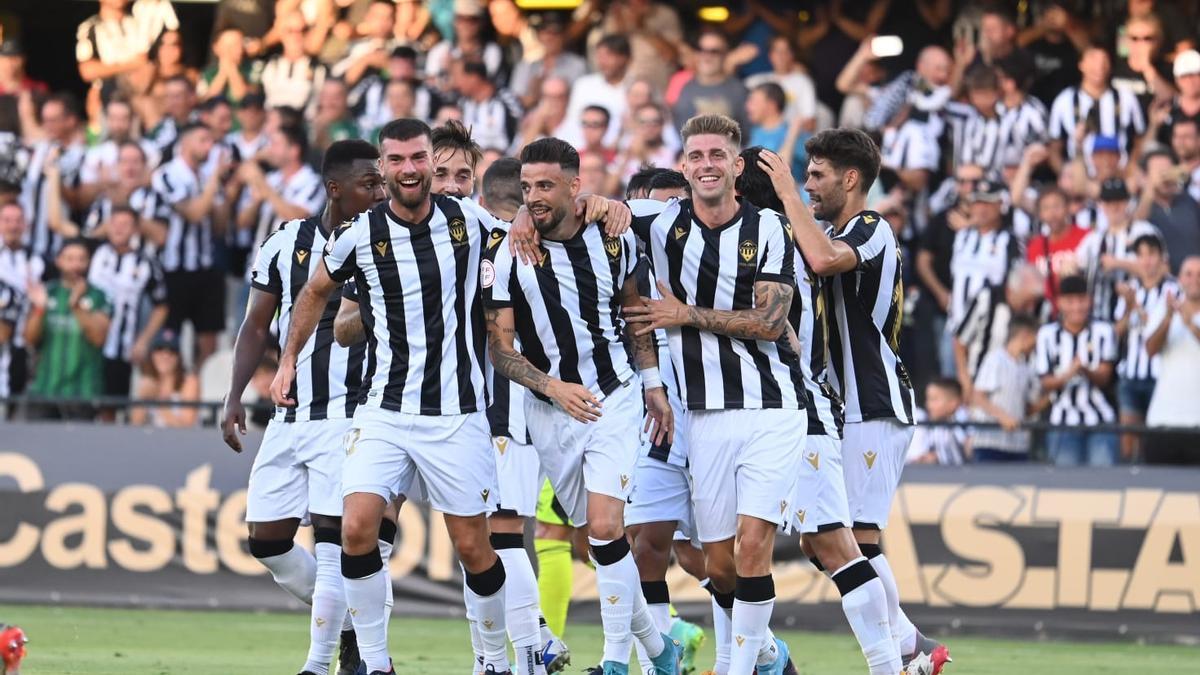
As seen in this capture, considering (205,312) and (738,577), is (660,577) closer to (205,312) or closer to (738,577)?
(738,577)

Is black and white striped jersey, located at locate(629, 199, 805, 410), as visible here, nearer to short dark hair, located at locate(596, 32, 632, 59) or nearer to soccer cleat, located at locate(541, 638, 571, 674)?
soccer cleat, located at locate(541, 638, 571, 674)

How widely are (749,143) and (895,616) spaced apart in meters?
7.32

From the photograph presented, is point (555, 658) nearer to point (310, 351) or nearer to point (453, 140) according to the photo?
point (310, 351)

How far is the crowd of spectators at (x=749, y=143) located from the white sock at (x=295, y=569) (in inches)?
197

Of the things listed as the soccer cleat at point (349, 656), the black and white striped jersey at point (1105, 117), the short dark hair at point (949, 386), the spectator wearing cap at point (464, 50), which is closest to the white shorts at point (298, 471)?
the soccer cleat at point (349, 656)

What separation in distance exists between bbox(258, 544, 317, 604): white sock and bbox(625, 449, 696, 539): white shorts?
1589mm

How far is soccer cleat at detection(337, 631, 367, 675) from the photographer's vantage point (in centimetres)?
936

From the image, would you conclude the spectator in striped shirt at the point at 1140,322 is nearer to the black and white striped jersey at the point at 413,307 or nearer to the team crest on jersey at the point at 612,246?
the team crest on jersey at the point at 612,246

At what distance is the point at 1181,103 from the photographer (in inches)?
599

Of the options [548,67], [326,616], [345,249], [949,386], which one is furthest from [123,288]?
[345,249]

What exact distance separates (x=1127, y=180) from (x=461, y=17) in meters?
5.76

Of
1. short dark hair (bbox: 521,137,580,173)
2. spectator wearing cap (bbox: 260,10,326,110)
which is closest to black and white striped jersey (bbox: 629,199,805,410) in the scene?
short dark hair (bbox: 521,137,580,173)

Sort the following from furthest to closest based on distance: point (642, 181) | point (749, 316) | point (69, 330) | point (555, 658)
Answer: point (69, 330), point (642, 181), point (555, 658), point (749, 316)

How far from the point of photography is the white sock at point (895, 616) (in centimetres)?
914
